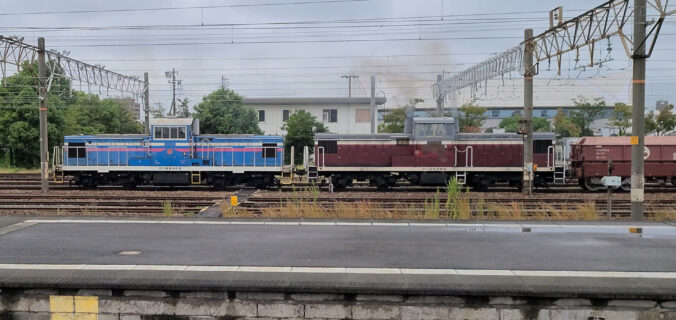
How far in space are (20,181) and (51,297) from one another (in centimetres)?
2369

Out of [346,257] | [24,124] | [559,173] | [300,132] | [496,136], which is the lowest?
[346,257]

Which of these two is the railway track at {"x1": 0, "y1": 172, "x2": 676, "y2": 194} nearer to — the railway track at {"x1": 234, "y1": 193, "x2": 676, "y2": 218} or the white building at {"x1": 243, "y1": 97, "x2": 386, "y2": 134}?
the railway track at {"x1": 234, "y1": 193, "x2": 676, "y2": 218}

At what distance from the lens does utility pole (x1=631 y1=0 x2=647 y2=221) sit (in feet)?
37.4

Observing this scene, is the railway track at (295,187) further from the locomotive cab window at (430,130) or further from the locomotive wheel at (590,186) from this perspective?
the locomotive cab window at (430,130)

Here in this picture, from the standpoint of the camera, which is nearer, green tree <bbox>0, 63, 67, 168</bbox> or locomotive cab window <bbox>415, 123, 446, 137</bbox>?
locomotive cab window <bbox>415, 123, 446, 137</bbox>

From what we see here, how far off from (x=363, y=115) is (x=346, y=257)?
1846 inches

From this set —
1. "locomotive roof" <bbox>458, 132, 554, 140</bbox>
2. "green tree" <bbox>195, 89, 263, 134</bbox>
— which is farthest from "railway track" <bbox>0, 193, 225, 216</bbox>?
"green tree" <bbox>195, 89, 263, 134</bbox>

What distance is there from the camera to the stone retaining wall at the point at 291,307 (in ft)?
17.7

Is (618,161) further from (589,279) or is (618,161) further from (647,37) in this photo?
(589,279)

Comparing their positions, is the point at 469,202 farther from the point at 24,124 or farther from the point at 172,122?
the point at 24,124

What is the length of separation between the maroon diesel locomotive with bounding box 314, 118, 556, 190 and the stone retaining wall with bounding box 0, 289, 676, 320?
699 inches

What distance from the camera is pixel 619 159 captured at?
23938mm

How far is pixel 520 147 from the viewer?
23.3 meters

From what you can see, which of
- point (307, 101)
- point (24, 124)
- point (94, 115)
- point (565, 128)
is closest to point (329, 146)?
point (24, 124)
